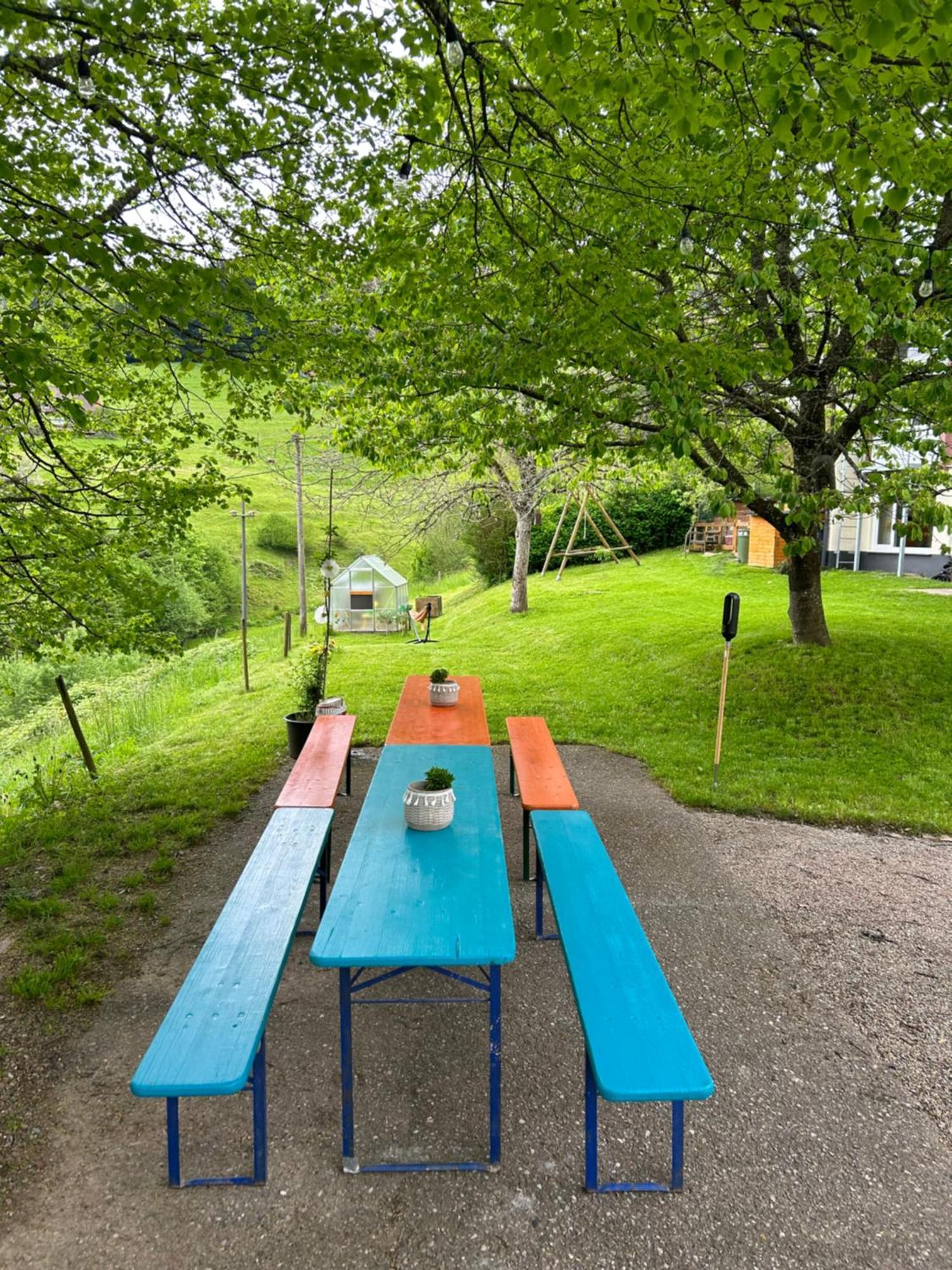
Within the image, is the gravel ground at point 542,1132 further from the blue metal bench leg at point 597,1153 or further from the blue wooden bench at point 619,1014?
the blue wooden bench at point 619,1014

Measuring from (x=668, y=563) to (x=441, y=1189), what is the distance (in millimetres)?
21773

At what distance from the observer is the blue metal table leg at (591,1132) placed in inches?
103

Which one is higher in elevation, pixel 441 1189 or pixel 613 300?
pixel 613 300

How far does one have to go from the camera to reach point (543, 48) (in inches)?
136

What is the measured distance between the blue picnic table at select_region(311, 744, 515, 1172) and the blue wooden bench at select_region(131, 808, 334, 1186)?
0.97ft

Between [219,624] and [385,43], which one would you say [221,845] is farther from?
[219,624]

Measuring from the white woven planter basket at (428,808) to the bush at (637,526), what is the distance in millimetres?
21888

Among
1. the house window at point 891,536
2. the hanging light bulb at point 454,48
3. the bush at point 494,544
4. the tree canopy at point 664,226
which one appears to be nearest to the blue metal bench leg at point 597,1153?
the tree canopy at point 664,226

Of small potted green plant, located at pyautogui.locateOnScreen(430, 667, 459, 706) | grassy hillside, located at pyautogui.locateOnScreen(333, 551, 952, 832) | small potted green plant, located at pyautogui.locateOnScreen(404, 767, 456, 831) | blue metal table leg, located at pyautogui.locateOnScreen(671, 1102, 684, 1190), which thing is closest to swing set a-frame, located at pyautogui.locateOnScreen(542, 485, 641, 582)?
grassy hillside, located at pyautogui.locateOnScreen(333, 551, 952, 832)

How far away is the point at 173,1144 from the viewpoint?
8.64ft

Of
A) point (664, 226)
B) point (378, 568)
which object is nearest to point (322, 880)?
Answer: point (664, 226)

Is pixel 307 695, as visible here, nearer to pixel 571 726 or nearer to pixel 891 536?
pixel 571 726

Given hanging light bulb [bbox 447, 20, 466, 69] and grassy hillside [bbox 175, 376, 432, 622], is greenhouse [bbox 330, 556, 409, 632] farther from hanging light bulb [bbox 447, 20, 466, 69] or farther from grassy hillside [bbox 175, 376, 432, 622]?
hanging light bulb [bbox 447, 20, 466, 69]

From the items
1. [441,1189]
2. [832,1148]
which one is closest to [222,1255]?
[441,1189]
